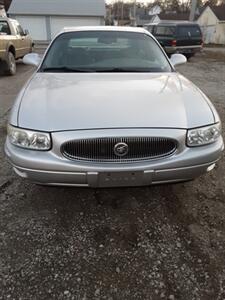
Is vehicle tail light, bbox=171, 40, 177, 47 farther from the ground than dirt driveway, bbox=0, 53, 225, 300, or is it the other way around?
dirt driveway, bbox=0, 53, 225, 300

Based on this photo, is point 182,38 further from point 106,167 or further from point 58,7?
point 58,7

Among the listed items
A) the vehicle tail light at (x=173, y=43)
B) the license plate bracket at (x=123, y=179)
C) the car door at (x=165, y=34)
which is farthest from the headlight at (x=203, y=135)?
the car door at (x=165, y=34)

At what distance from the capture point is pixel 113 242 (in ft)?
8.20

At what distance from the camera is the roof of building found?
31656 millimetres

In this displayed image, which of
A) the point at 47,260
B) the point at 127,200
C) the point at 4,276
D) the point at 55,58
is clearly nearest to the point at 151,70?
the point at 55,58

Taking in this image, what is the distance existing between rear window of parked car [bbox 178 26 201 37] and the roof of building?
18.3m

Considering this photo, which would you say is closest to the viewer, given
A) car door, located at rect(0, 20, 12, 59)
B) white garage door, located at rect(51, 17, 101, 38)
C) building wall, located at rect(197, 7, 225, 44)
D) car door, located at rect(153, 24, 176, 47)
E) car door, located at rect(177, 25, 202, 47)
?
car door, located at rect(0, 20, 12, 59)

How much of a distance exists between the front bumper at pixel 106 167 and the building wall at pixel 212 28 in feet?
124

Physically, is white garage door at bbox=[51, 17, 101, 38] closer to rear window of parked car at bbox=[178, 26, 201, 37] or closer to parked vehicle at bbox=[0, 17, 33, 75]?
rear window of parked car at bbox=[178, 26, 201, 37]

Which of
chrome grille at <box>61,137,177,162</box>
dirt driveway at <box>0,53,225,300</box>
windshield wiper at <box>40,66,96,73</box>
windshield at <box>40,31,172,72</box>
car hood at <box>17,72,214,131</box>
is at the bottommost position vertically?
dirt driveway at <box>0,53,225,300</box>

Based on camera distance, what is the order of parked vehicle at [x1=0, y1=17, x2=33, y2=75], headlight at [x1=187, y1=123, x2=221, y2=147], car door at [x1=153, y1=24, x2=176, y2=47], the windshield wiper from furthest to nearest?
car door at [x1=153, y1=24, x2=176, y2=47]
parked vehicle at [x1=0, y1=17, x2=33, y2=75]
the windshield wiper
headlight at [x1=187, y1=123, x2=221, y2=147]

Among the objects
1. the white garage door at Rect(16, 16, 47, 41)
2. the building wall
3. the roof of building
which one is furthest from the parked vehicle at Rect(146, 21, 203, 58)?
the building wall

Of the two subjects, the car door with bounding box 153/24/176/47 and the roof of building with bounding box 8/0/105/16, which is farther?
the roof of building with bounding box 8/0/105/16

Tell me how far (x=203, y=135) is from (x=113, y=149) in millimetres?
770
